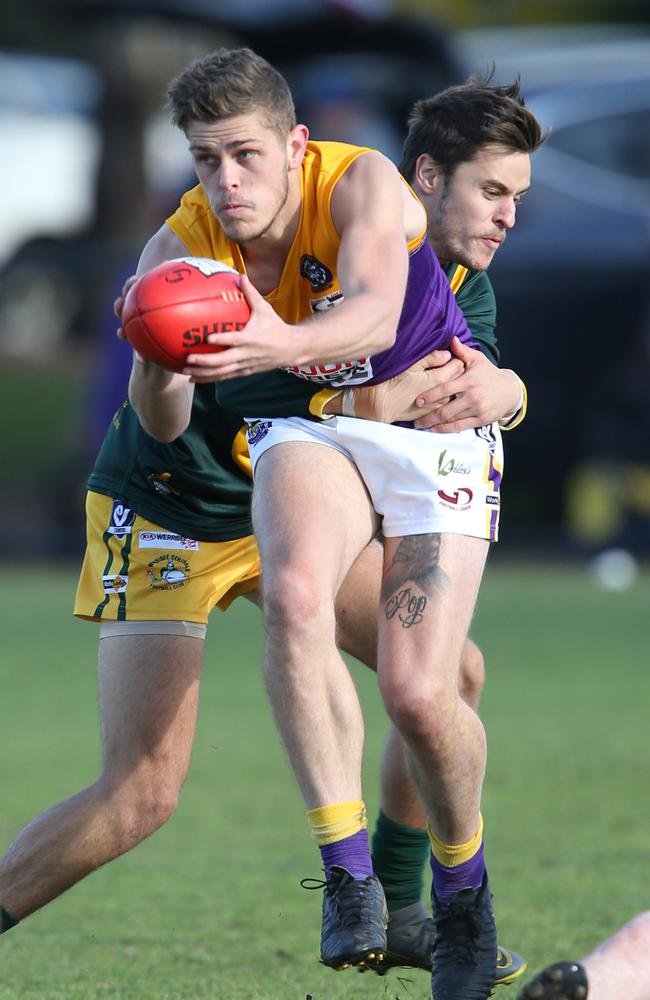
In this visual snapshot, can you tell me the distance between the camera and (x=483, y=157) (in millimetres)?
5281

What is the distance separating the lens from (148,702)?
527 cm

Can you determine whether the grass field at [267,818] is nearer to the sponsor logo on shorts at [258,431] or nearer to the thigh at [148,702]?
the thigh at [148,702]

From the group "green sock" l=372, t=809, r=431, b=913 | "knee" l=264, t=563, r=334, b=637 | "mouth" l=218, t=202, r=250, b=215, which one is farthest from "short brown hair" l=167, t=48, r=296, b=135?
"green sock" l=372, t=809, r=431, b=913

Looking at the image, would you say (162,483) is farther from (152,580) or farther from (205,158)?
(205,158)

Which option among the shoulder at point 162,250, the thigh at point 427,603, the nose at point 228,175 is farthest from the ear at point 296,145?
the thigh at point 427,603

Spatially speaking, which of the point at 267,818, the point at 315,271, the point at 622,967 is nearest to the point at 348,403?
the point at 315,271

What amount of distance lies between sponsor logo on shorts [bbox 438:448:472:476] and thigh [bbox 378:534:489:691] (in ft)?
0.61

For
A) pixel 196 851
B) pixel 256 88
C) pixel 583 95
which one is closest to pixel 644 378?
pixel 583 95

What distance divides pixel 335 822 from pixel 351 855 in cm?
10

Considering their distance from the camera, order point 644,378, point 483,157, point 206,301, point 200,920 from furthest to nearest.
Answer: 1. point 644,378
2. point 200,920
3. point 483,157
4. point 206,301

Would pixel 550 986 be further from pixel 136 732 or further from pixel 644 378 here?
pixel 644 378

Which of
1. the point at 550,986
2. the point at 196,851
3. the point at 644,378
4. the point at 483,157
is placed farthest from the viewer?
the point at 644,378

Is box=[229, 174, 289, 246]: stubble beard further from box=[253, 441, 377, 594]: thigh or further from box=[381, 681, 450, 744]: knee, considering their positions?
box=[381, 681, 450, 744]: knee

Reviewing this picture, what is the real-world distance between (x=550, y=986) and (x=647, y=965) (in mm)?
279
